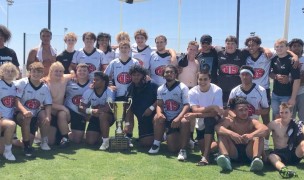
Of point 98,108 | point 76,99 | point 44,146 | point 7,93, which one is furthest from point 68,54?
point 44,146

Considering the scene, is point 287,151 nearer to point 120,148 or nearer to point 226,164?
point 226,164

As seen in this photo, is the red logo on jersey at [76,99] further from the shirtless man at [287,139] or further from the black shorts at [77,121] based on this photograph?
the shirtless man at [287,139]

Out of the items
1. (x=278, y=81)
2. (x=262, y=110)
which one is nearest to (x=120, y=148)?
(x=262, y=110)

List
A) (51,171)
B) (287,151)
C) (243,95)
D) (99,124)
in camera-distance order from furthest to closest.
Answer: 1. (99,124)
2. (243,95)
3. (287,151)
4. (51,171)

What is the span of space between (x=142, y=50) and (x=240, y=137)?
2.85m

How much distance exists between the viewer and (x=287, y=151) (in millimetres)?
5555

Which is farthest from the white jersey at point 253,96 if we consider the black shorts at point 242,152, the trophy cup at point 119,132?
the trophy cup at point 119,132

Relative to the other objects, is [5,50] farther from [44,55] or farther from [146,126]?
[146,126]

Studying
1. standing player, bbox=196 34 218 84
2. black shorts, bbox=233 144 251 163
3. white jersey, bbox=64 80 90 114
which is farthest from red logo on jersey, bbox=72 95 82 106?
black shorts, bbox=233 144 251 163

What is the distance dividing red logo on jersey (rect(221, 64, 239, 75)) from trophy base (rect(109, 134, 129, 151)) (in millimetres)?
2208

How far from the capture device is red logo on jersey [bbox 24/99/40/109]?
20.8 ft

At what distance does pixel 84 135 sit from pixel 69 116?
2.41 feet

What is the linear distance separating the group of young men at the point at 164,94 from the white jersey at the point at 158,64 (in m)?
0.02

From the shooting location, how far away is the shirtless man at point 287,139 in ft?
18.0
